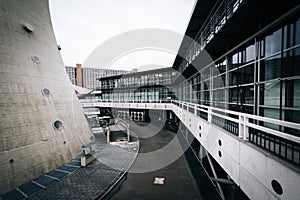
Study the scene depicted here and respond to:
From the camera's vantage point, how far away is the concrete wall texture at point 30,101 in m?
8.77

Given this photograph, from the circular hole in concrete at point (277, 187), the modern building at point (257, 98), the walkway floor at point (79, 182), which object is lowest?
the walkway floor at point (79, 182)

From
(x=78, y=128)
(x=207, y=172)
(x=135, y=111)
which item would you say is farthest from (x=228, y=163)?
(x=135, y=111)

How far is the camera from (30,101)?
10.2m

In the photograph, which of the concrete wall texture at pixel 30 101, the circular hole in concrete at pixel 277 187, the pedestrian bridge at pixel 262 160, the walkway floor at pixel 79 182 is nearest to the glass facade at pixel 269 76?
the pedestrian bridge at pixel 262 160

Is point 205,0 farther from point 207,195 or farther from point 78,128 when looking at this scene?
point 78,128

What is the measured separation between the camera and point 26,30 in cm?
1148

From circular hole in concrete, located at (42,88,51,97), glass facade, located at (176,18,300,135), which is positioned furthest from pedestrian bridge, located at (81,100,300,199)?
circular hole in concrete, located at (42,88,51,97)

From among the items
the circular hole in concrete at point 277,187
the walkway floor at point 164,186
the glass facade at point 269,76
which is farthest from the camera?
the walkway floor at point 164,186

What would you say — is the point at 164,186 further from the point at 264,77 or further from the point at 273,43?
the point at 273,43

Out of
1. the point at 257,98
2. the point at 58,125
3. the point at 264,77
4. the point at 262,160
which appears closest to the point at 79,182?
the point at 58,125

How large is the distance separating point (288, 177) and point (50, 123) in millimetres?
13705

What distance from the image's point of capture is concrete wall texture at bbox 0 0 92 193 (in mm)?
8773

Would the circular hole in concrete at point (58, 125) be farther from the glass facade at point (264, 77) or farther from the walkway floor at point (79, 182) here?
the glass facade at point (264, 77)

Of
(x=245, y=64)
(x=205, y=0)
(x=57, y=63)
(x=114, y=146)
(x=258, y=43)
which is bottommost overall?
(x=114, y=146)
